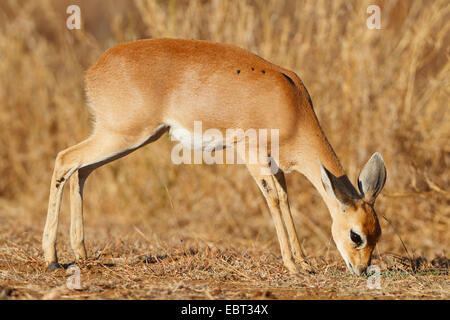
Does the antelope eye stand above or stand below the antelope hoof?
above

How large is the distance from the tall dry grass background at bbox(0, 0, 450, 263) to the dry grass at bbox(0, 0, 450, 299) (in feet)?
0.06

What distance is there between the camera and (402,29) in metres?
7.56

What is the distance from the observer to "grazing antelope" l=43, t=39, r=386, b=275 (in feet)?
15.9

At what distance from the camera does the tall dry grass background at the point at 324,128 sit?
24.0 feet

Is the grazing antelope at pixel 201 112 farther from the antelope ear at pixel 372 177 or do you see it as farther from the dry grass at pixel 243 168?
the dry grass at pixel 243 168

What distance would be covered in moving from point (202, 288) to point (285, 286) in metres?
0.60

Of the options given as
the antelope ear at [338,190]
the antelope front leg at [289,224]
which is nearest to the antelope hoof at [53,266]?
the antelope front leg at [289,224]

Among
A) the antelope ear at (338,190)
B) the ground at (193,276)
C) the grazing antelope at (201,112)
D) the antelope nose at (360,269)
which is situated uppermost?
the grazing antelope at (201,112)

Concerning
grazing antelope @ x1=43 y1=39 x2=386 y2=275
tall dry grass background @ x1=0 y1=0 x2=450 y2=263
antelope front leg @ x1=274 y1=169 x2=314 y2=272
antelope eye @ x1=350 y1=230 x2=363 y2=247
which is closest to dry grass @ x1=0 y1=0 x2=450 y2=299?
tall dry grass background @ x1=0 y1=0 x2=450 y2=263

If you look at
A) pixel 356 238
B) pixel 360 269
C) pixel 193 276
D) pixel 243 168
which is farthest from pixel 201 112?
pixel 243 168

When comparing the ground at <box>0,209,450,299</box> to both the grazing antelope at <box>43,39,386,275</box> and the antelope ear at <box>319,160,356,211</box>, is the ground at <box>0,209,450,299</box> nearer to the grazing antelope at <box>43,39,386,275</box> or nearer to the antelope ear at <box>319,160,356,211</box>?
the grazing antelope at <box>43,39,386,275</box>

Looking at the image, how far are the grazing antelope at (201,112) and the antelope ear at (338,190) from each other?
0.03 metres

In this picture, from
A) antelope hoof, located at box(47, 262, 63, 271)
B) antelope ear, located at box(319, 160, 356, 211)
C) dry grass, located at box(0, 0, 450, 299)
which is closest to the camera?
antelope hoof, located at box(47, 262, 63, 271)
